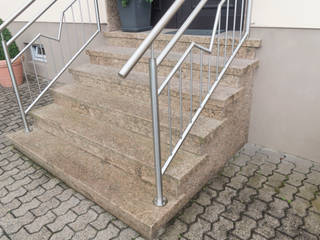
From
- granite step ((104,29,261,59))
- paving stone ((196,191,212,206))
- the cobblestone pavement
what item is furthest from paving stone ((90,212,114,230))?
granite step ((104,29,261,59))

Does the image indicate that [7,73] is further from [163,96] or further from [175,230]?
[175,230]

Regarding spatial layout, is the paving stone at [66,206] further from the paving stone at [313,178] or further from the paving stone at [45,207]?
the paving stone at [313,178]

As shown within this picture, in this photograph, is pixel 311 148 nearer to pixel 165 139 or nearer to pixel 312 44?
pixel 312 44

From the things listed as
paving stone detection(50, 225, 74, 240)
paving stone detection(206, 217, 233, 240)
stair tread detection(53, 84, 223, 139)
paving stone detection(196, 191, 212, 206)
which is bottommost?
paving stone detection(196, 191, 212, 206)

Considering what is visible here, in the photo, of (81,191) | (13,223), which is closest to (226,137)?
(81,191)

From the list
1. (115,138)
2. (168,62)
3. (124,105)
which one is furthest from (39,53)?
(115,138)

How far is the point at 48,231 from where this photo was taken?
2.07m

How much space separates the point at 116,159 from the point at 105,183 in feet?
0.78

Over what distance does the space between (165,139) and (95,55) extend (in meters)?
1.64

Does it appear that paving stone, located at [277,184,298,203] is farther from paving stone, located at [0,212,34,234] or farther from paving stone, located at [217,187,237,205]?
paving stone, located at [0,212,34,234]

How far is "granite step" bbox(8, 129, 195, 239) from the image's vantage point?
6.50 ft

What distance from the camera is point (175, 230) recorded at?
204 centimetres

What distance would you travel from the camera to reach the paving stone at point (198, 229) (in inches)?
78.0

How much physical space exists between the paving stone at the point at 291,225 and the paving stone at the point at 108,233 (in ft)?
3.87
